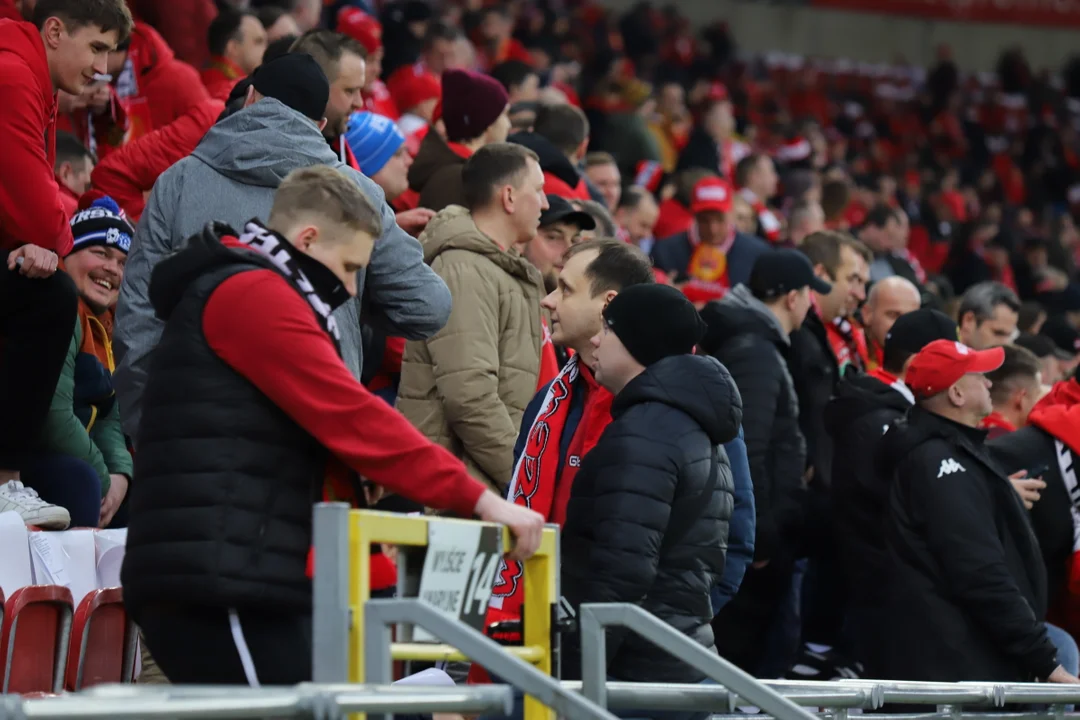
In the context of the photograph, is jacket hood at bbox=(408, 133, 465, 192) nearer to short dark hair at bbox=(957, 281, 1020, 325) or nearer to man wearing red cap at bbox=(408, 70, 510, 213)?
man wearing red cap at bbox=(408, 70, 510, 213)

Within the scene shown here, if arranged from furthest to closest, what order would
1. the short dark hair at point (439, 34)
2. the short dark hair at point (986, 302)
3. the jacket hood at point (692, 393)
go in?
the short dark hair at point (439, 34), the short dark hair at point (986, 302), the jacket hood at point (692, 393)

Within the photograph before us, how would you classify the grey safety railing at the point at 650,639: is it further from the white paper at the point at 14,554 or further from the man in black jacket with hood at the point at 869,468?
the man in black jacket with hood at the point at 869,468

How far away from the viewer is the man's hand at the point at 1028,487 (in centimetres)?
641

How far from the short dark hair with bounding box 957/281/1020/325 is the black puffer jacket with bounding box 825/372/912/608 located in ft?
7.91

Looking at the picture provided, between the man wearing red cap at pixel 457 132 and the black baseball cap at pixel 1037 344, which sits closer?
the man wearing red cap at pixel 457 132

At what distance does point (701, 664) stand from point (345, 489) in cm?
82

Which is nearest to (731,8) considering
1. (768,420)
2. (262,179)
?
(768,420)

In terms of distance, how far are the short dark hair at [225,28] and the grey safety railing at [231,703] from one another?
226 inches

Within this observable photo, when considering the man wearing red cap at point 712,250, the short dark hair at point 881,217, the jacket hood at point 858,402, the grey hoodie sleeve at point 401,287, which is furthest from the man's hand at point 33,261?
the short dark hair at point 881,217

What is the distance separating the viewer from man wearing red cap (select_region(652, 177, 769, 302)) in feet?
32.0

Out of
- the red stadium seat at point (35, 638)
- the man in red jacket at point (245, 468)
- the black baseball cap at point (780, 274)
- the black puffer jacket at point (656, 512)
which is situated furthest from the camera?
the black baseball cap at point (780, 274)

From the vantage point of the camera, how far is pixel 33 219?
4.84 meters

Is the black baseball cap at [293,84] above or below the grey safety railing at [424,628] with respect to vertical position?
above

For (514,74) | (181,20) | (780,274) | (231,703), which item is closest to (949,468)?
(780,274)
